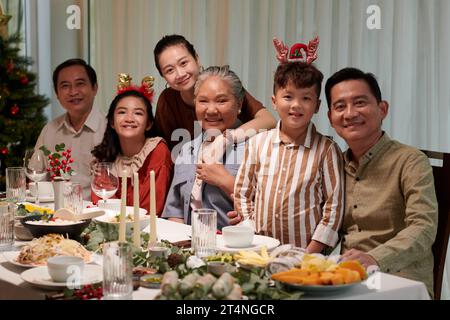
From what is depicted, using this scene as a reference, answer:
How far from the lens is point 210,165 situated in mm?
2838

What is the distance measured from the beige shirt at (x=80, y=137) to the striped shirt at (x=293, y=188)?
4.18 feet

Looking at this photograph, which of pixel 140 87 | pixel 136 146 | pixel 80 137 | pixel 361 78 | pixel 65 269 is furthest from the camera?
pixel 80 137

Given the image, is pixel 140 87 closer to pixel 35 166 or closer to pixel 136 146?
pixel 136 146

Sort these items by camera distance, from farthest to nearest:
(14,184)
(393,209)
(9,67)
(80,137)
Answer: (9,67) → (80,137) → (14,184) → (393,209)

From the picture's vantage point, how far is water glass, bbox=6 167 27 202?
9.20ft

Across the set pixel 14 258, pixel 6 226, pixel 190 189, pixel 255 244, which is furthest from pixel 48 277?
pixel 190 189

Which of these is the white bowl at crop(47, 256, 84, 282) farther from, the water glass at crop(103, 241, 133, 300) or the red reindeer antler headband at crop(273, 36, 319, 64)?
the red reindeer antler headband at crop(273, 36, 319, 64)

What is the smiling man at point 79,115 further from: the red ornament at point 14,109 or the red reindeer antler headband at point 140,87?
the red ornament at point 14,109

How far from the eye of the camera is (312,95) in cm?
254

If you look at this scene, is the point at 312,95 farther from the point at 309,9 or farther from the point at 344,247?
the point at 309,9

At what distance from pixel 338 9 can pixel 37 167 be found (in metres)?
1.97

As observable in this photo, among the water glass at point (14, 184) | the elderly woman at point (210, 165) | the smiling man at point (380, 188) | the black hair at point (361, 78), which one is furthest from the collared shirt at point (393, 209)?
the water glass at point (14, 184)

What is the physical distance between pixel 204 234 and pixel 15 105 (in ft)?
11.5
